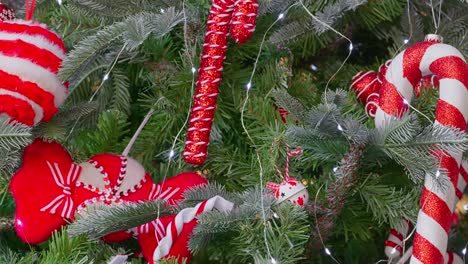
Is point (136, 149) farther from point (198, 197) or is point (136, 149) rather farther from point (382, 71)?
point (382, 71)

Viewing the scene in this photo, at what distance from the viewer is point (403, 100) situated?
2.38 ft

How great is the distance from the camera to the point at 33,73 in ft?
2.35

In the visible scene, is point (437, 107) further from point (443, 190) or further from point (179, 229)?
point (179, 229)

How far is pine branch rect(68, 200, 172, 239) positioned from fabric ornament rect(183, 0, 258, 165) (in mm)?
85

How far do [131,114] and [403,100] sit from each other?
42cm

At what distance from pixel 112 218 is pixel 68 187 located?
0.09 m

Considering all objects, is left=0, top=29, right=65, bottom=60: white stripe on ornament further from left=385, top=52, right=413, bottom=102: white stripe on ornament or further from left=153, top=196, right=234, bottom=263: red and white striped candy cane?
left=385, top=52, right=413, bottom=102: white stripe on ornament

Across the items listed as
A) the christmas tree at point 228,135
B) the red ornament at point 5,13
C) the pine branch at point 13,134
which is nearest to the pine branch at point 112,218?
the christmas tree at point 228,135

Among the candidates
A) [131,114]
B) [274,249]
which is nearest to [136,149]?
[131,114]

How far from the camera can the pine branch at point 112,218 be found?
694 mm

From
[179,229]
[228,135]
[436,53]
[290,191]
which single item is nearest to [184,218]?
[179,229]

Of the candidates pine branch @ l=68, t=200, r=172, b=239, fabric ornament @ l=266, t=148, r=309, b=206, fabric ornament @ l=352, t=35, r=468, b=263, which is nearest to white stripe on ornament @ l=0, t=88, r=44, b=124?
pine branch @ l=68, t=200, r=172, b=239

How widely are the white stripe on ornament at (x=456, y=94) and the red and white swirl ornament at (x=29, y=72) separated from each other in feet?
1.40

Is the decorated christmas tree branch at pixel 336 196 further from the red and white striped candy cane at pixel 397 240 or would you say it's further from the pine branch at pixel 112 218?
the pine branch at pixel 112 218
